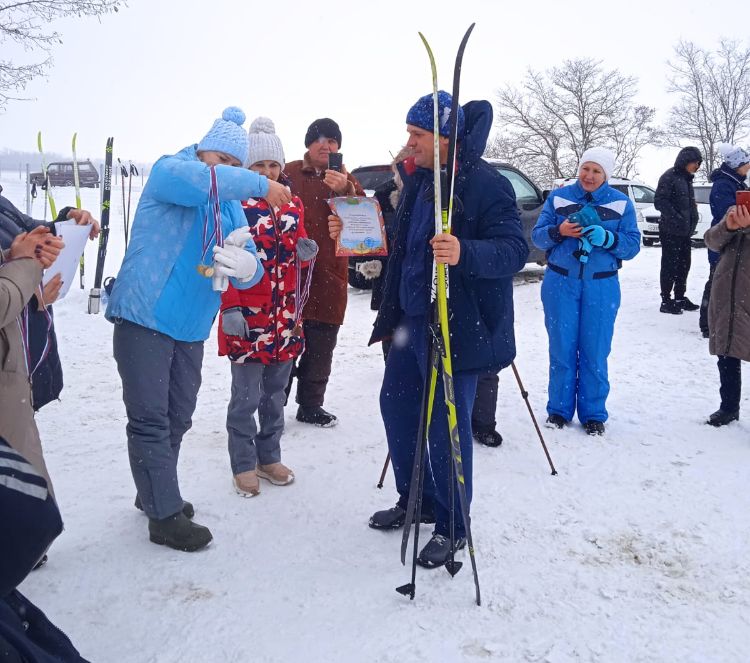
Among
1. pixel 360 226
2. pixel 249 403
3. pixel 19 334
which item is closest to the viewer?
pixel 19 334

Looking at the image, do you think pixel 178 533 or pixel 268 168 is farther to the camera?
pixel 268 168

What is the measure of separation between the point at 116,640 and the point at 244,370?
156 centimetres

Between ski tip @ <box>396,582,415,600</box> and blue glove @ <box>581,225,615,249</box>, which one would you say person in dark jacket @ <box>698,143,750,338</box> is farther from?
ski tip @ <box>396,582,415,600</box>

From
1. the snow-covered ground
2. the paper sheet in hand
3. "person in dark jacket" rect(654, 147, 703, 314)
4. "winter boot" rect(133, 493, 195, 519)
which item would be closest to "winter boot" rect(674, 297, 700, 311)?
"person in dark jacket" rect(654, 147, 703, 314)

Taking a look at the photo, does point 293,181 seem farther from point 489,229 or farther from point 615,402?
point 615,402

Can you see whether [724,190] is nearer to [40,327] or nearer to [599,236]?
[599,236]

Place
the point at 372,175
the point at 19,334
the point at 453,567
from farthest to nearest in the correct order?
the point at 372,175 → the point at 453,567 → the point at 19,334

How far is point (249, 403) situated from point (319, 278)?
4.55 ft

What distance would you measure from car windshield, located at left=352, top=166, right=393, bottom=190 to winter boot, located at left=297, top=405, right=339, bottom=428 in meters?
5.30

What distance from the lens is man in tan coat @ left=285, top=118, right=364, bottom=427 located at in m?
4.61

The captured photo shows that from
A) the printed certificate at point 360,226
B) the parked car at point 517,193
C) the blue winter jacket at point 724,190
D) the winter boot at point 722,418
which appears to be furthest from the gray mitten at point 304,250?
the parked car at point 517,193

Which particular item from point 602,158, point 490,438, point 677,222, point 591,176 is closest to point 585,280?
point 591,176

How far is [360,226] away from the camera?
4027mm

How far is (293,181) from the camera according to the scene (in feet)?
15.5
